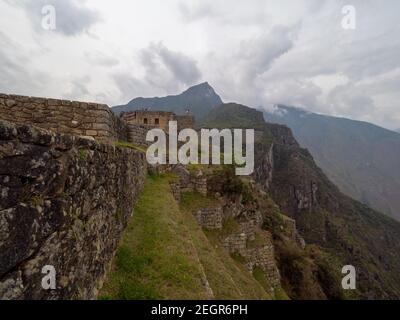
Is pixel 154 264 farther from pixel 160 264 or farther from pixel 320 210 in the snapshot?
pixel 320 210

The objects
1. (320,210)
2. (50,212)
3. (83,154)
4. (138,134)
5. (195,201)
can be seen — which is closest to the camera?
(50,212)

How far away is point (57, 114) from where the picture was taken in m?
8.02

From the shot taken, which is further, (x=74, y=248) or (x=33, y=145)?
(x=74, y=248)

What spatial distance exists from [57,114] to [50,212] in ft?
19.7

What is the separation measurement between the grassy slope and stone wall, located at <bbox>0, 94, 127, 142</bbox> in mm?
2649

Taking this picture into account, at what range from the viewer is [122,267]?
5.57 m

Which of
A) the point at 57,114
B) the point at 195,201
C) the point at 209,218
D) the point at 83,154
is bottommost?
the point at 209,218

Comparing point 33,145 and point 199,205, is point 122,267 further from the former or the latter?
point 199,205

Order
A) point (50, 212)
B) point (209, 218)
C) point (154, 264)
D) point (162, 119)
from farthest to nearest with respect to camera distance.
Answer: point (162, 119)
point (209, 218)
point (154, 264)
point (50, 212)

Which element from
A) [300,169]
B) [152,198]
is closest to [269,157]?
[300,169]

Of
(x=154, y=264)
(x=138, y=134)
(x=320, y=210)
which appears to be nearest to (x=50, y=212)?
(x=154, y=264)

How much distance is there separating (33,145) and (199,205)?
571 inches

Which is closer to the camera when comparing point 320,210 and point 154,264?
point 154,264

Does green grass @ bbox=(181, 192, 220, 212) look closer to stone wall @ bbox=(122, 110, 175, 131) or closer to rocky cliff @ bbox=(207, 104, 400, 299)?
stone wall @ bbox=(122, 110, 175, 131)
